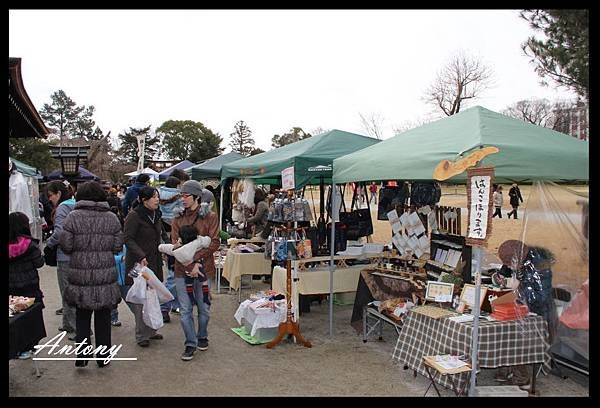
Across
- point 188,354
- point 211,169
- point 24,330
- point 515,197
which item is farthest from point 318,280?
point 515,197

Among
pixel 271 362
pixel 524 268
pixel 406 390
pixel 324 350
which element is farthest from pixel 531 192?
pixel 271 362

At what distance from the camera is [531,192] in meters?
4.24

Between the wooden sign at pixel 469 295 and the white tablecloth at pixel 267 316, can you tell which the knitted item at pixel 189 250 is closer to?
the white tablecloth at pixel 267 316

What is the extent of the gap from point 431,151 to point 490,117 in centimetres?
76

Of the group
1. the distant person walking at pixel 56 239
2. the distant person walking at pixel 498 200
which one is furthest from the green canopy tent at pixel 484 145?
the distant person walking at pixel 498 200

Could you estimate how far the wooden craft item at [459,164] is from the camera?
331 centimetres

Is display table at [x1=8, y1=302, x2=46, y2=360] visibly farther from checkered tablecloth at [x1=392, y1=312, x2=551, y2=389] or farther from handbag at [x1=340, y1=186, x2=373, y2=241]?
handbag at [x1=340, y1=186, x2=373, y2=241]

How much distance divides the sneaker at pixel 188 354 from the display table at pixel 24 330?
1204 mm

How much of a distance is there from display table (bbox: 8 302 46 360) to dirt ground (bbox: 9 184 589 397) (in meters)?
0.42

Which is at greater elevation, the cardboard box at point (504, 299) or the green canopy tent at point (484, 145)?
the green canopy tent at point (484, 145)

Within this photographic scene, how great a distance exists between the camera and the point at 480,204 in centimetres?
338

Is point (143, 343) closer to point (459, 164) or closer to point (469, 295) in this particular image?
point (469, 295)
